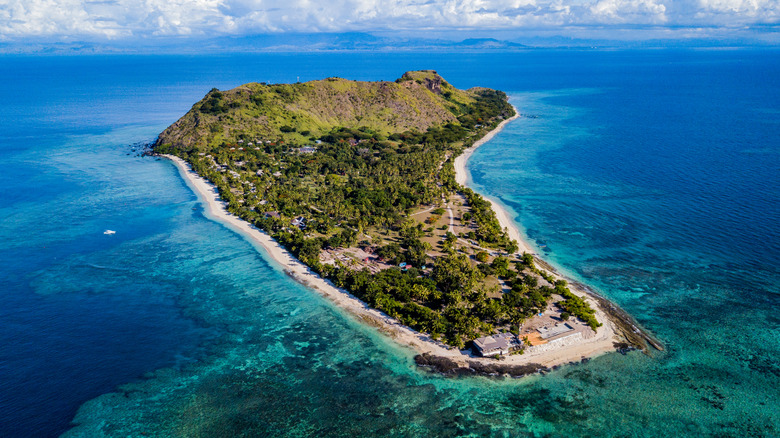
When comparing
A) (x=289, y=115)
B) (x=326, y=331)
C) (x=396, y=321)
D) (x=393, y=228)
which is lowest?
(x=326, y=331)

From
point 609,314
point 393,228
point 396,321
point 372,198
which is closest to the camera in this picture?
point 396,321

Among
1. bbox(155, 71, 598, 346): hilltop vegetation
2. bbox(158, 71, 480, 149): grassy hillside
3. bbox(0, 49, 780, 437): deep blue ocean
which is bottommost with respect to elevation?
bbox(0, 49, 780, 437): deep blue ocean

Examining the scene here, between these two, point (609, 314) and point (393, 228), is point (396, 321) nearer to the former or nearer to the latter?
point (609, 314)

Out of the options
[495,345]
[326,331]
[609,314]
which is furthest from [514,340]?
[326,331]

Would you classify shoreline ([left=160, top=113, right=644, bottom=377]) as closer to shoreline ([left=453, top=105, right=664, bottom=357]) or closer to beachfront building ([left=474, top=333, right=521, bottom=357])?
shoreline ([left=453, top=105, right=664, bottom=357])

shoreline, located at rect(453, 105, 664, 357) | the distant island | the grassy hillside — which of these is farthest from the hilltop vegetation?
shoreline, located at rect(453, 105, 664, 357)

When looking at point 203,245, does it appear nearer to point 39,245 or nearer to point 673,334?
point 39,245

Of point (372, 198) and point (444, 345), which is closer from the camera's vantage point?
point (444, 345)
